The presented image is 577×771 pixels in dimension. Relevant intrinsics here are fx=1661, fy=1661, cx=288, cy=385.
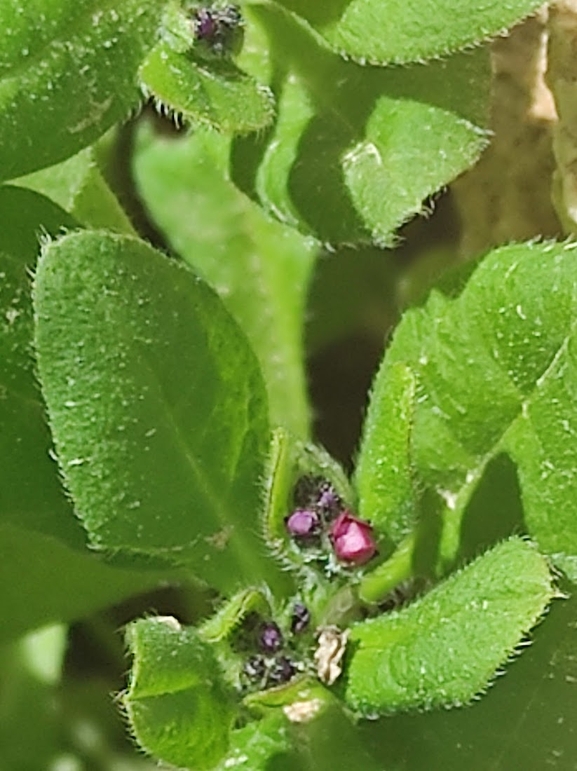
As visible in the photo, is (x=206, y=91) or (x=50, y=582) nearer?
(x=206, y=91)

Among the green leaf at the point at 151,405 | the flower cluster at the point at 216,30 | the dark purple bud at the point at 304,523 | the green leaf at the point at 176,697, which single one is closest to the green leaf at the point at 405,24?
the flower cluster at the point at 216,30

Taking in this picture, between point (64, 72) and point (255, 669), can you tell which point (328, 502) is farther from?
point (64, 72)

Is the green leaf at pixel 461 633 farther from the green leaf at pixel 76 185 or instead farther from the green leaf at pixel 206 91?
the green leaf at pixel 76 185

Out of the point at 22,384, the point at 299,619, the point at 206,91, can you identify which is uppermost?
the point at 206,91

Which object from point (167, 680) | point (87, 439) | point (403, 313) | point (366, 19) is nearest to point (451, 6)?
point (366, 19)

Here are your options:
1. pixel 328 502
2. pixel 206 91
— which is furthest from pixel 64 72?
pixel 328 502

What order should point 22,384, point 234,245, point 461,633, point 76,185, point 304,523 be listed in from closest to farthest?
point 461,633 < point 304,523 < point 22,384 < point 76,185 < point 234,245

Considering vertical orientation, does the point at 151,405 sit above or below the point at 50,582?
above
